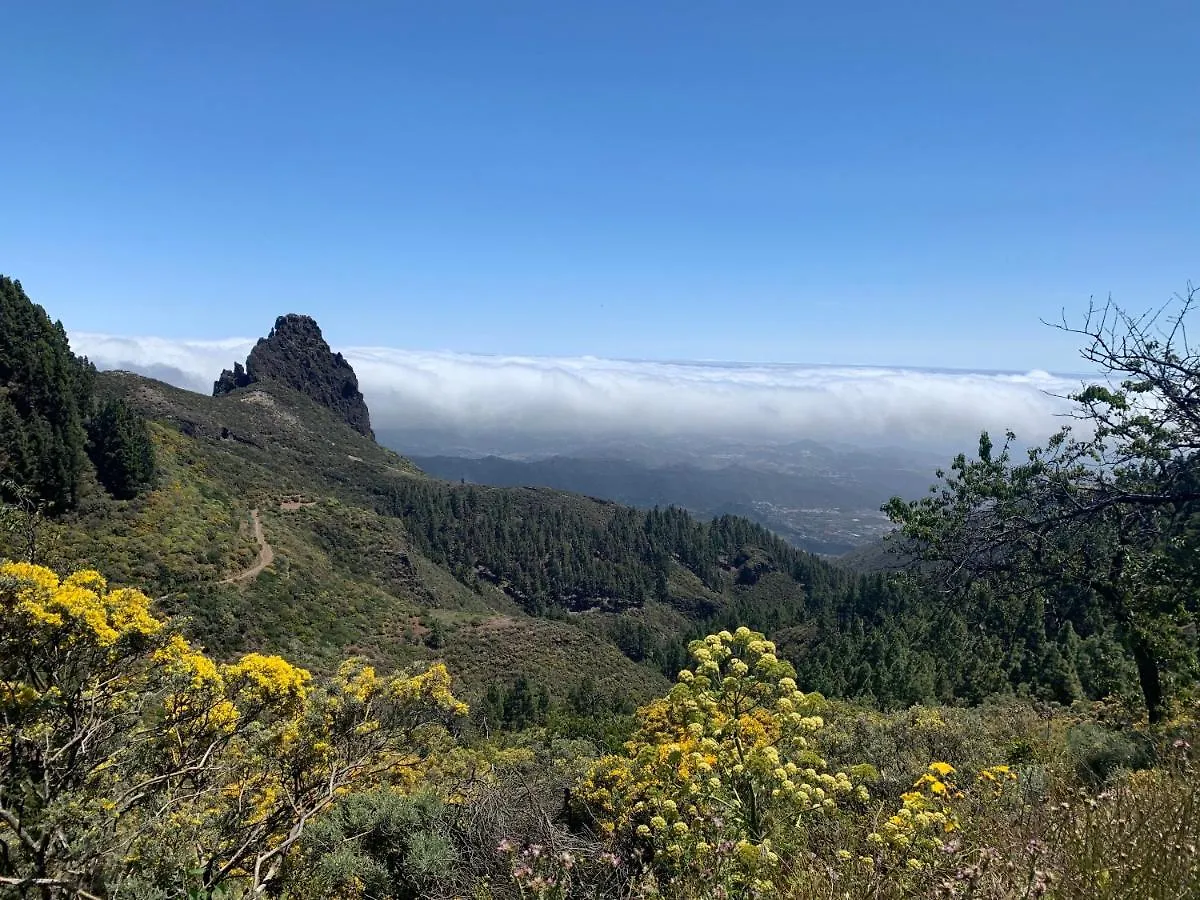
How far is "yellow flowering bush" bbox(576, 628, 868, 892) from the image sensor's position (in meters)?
5.38

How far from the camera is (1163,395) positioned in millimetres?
7270

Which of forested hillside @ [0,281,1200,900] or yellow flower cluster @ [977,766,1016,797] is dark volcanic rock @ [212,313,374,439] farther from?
yellow flower cluster @ [977,766,1016,797]

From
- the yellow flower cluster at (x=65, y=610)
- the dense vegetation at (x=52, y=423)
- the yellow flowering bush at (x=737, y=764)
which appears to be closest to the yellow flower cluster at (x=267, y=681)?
the yellow flower cluster at (x=65, y=610)

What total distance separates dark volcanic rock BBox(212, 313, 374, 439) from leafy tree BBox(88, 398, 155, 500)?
325 ft

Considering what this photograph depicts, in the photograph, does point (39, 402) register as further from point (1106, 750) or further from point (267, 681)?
point (1106, 750)

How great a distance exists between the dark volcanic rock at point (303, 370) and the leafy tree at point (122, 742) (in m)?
150

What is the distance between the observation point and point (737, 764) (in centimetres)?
572

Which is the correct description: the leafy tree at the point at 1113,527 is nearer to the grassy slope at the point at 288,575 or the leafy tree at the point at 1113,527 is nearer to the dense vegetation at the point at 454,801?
the dense vegetation at the point at 454,801

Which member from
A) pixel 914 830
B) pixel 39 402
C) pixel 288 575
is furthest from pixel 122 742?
pixel 39 402

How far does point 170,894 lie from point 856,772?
22.8 feet

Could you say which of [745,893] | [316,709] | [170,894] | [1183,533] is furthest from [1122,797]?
[1183,533]

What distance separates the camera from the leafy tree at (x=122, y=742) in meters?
5.78

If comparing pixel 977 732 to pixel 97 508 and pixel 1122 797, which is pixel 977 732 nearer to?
pixel 1122 797

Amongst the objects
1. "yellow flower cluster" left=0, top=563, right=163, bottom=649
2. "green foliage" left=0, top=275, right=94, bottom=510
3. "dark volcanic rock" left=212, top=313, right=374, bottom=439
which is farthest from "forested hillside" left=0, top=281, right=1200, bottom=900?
"dark volcanic rock" left=212, top=313, right=374, bottom=439
